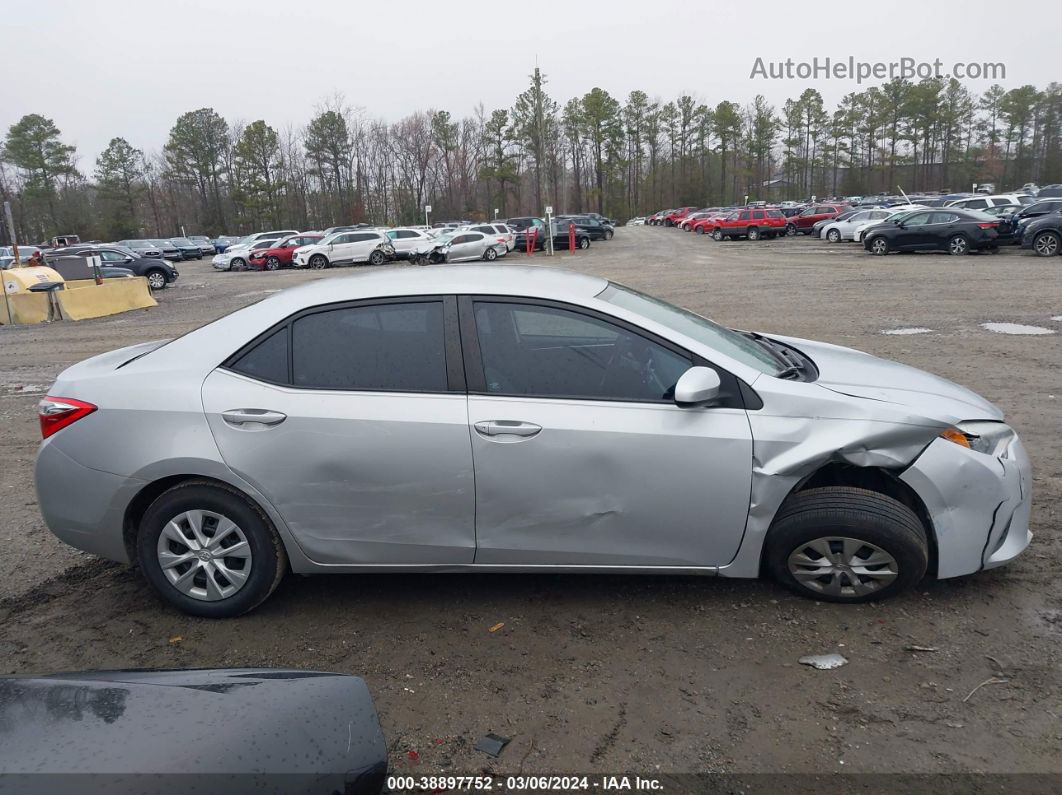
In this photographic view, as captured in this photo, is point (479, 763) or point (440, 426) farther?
point (440, 426)

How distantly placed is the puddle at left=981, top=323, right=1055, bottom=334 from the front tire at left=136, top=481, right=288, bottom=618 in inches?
432

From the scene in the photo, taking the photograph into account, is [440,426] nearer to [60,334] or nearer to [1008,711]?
[1008,711]

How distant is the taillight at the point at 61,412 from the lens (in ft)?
12.6

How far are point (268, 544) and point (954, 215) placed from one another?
89.8ft

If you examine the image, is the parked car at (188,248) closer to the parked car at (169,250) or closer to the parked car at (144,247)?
the parked car at (169,250)

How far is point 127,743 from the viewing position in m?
1.66

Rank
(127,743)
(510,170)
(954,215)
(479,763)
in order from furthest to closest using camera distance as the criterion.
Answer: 1. (510,170)
2. (954,215)
3. (479,763)
4. (127,743)

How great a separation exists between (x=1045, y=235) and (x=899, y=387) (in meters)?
23.1

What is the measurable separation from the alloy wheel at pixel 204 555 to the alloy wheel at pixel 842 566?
2.61m

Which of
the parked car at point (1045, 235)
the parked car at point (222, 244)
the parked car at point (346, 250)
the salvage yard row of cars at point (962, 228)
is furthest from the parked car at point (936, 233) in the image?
the parked car at point (222, 244)

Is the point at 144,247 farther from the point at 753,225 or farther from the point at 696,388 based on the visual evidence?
the point at 696,388

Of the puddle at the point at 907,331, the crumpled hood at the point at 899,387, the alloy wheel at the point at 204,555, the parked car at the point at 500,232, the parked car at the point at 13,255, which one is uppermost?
the parked car at the point at 13,255

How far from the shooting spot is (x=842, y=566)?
3699mm

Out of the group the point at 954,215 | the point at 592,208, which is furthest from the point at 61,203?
the point at 954,215
